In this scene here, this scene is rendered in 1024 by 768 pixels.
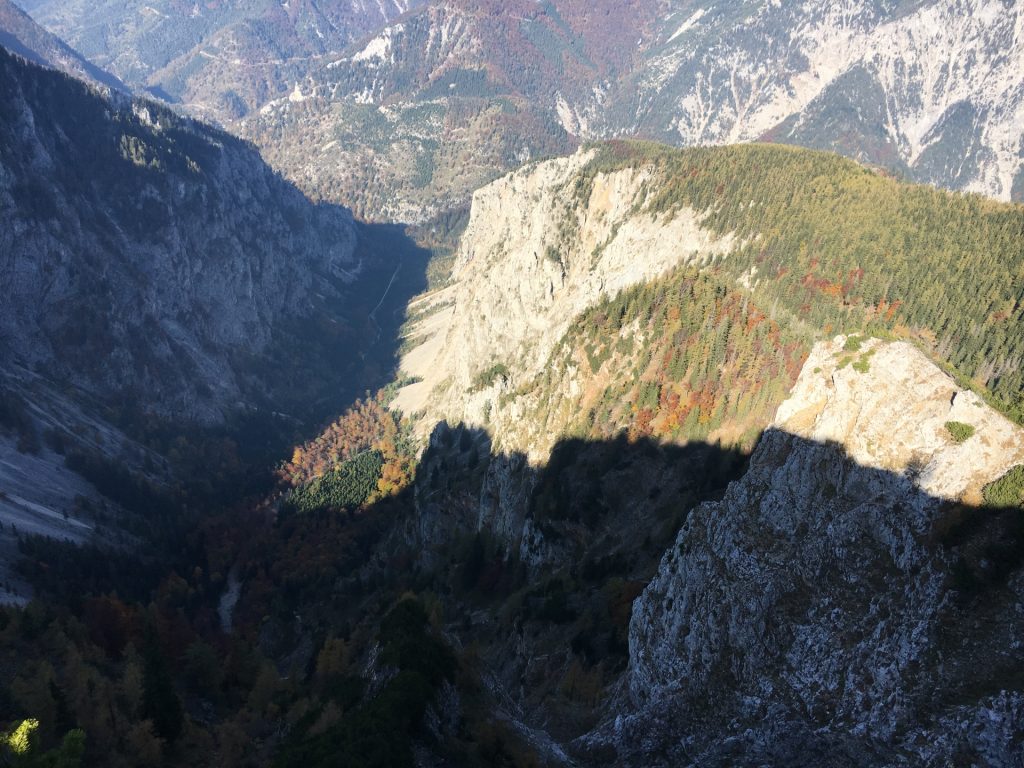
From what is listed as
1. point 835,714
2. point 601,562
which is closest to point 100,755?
point 601,562

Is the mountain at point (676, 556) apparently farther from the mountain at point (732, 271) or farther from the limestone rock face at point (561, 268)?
the limestone rock face at point (561, 268)

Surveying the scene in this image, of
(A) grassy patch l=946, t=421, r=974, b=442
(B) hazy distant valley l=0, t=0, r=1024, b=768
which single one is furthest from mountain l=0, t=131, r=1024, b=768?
(B) hazy distant valley l=0, t=0, r=1024, b=768

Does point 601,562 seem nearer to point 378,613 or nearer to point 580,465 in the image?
point 580,465

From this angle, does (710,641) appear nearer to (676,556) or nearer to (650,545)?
(676,556)

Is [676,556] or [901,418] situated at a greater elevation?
[901,418]

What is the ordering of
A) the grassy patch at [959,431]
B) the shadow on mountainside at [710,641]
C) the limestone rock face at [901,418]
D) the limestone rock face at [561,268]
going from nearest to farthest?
the shadow on mountainside at [710,641]
the limestone rock face at [901,418]
the grassy patch at [959,431]
the limestone rock face at [561,268]

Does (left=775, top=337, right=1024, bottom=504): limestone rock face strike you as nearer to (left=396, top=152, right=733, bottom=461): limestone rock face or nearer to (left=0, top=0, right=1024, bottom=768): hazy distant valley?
(left=0, top=0, right=1024, bottom=768): hazy distant valley

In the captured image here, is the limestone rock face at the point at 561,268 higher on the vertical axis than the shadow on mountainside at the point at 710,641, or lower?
higher

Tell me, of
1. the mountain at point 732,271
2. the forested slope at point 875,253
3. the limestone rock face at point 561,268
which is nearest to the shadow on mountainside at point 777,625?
the forested slope at point 875,253

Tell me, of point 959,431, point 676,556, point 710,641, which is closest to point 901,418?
point 959,431
